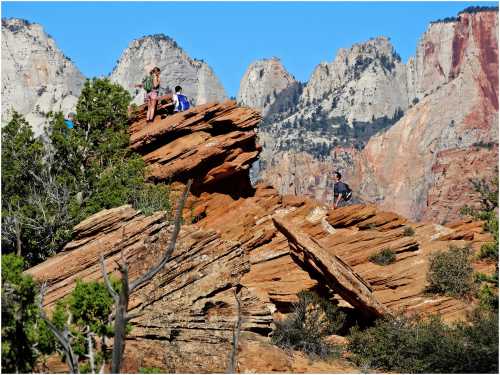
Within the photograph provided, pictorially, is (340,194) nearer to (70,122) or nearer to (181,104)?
(181,104)

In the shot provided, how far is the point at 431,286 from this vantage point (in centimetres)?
3094

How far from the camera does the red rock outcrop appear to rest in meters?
25.2

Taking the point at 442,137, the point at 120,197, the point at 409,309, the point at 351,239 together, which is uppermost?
the point at 442,137

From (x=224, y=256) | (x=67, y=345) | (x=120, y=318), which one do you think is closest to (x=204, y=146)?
(x=224, y=256)

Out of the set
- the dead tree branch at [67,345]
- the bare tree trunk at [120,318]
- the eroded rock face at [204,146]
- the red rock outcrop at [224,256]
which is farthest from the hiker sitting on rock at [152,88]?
the bare tree trunk at [120,318]

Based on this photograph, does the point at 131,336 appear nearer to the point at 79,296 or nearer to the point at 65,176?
the point at 79,296

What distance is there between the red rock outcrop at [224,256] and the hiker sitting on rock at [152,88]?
80cm

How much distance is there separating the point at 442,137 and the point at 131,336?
582 ft

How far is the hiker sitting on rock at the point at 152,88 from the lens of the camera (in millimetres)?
37750

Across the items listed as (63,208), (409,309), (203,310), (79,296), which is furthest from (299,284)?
(79,296)

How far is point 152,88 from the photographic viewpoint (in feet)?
125

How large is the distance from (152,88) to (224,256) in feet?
38.9

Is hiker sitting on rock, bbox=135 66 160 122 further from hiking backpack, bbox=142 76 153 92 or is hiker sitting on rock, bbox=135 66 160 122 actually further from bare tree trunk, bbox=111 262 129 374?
bare tree trunk, bbox=111 262 129 374

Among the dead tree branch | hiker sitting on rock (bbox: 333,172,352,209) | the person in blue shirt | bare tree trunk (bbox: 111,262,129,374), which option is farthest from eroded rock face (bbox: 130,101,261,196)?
bare tree trunk (bbox: 111,262,129,374)
